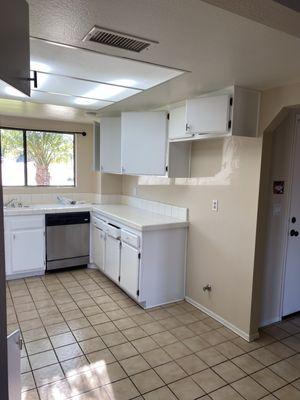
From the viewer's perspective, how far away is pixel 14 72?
102 cm

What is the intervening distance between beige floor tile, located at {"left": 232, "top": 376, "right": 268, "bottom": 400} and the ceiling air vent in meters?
2.36

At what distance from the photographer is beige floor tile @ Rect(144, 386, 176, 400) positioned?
2.04 meters

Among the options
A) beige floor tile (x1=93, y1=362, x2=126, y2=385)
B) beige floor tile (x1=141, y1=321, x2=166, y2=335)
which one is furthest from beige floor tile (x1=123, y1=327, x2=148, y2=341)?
beige floor tile (x1=93, y1=362, x2=126, y2=385)

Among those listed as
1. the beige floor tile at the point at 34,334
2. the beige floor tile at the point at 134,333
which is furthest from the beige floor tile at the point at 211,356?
the beige floor tile at the point at 34,334

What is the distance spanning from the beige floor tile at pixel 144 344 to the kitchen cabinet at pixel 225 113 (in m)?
1.92

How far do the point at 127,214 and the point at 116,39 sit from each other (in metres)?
2.42

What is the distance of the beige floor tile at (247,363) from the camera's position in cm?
236

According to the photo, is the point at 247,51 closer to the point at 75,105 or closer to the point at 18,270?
the point at 75,105

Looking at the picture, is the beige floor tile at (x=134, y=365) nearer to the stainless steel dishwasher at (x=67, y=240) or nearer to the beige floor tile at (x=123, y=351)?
the beige floor tile at (x=123, y=351)

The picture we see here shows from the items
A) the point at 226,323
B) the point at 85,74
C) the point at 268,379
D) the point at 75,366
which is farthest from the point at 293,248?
the point at 85,74

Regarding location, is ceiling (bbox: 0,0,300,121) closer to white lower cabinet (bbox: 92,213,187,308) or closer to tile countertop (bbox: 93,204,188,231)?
tile countertop (bbox: 93,204,188,231)

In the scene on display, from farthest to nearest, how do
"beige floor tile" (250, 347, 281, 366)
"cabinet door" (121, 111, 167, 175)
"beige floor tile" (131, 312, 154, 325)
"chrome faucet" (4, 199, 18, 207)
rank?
"chrome faucet" (4, 199, 18, 207), "cabinet door" (121, 111, 167, 175), "beige floor tile" (131, 312, 154, 325), "beige floor tile" (250, 347, 281, 366)

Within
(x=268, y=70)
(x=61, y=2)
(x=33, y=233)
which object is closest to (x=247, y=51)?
(x=268, y=70)

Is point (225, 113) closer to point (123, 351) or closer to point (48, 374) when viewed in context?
point (123, 351)
